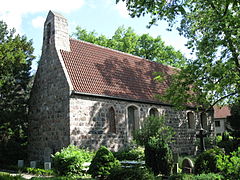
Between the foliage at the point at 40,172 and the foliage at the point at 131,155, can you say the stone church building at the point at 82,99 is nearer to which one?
the foliage at the point at 131,155

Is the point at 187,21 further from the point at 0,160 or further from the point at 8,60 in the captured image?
the point at 0,160

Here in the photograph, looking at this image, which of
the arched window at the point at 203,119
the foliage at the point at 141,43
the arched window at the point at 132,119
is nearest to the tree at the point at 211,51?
the arched window at the point at 132,119

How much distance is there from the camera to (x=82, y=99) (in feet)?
50.7

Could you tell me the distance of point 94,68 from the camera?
1789cm

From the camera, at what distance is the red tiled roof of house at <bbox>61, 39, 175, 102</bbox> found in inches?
647

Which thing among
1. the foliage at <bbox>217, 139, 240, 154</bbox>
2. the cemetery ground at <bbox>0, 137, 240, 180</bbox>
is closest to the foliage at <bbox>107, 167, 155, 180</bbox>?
the cemetery ground at <bbox>0, 137, 240, 180</bbox>

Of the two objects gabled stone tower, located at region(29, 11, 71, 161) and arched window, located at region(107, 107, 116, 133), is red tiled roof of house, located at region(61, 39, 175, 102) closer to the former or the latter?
gabled stone tower, located at region(29, 11, 71, 161)

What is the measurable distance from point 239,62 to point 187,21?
429 cm

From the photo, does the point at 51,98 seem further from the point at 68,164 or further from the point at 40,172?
the point at 68,164

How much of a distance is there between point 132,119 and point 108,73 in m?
3.75

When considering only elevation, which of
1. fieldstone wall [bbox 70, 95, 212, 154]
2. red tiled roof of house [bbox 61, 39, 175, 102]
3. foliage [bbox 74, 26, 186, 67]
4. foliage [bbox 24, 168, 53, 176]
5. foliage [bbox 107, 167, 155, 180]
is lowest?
foliage [bbox 24, 168, 53, 176]

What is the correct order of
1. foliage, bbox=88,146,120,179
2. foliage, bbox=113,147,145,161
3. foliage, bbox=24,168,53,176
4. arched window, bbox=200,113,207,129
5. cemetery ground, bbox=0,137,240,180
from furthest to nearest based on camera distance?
arched window, bbox=200,113,207,129 → foliage, bbox=113,147,145,161 → foliage, bbox=24,168,53,176 → foliage, bbox=88,146,120,179 → cemetery ground, bbox=0,137,240,180

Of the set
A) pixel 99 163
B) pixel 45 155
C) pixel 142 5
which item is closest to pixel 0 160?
pixel 45 155

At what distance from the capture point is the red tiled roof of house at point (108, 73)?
1644cm
